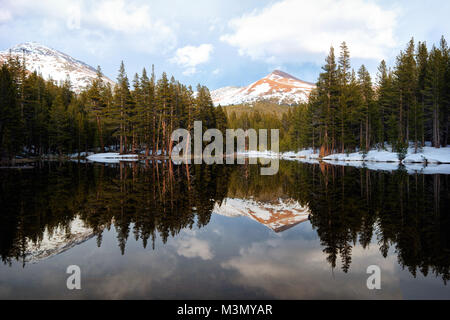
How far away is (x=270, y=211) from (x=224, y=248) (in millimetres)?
4212

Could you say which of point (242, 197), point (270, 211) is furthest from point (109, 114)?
point (270, 211)

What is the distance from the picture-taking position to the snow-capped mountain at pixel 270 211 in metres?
8.49

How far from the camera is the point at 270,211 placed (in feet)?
32.6

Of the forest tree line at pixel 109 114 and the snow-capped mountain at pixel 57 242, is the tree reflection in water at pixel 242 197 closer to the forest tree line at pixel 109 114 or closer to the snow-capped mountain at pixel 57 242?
the snow-capped mountain at pixel 57 242

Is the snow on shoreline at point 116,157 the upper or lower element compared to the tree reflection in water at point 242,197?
upper

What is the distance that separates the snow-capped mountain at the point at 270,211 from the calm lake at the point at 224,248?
43 mm

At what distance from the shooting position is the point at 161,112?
52.6 metres

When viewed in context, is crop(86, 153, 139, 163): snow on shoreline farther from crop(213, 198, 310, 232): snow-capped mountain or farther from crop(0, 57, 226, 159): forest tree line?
crop(213, 198, 310, 232): snow-capped mountain

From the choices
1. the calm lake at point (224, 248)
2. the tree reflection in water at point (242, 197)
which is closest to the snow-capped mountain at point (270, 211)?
the calm lake at point (224, 248)

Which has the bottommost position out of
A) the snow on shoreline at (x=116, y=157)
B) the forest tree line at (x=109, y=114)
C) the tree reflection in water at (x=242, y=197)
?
the tree reflection in water at (x=242, y=197)

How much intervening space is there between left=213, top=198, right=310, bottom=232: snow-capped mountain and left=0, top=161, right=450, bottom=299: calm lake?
4cm

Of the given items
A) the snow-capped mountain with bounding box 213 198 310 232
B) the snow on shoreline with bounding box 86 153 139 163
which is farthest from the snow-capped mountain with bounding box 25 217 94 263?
the snow on shoreline with bounding box 86 153 139 163

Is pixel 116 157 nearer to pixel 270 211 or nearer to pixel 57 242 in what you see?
pixel 270 211
